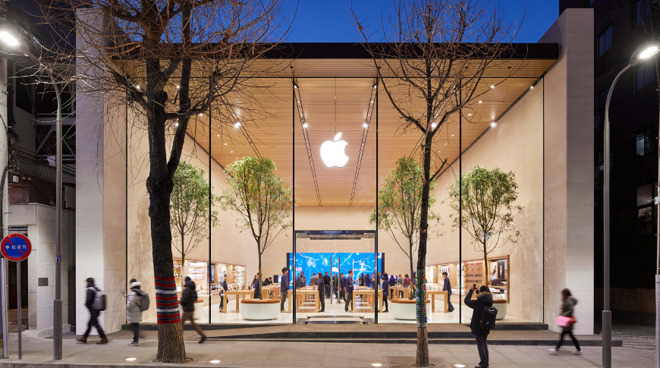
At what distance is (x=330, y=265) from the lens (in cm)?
1886

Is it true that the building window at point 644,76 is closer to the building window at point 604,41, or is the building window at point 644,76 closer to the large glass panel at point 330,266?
the building window at point 604,41

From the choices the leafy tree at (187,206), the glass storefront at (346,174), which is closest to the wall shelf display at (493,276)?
the glass storefront at (346,174)

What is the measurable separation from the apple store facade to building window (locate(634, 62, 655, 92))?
7.03m

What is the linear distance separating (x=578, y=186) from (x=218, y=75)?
10.2m

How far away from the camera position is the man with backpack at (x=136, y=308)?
12781 mm

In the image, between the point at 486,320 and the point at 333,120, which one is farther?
the point at 333,120

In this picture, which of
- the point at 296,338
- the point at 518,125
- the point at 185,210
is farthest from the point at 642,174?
the point at 185,210

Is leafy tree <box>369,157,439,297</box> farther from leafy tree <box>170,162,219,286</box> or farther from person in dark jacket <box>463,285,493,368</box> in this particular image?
person in dark jacket <box>463,285,493,368</box>

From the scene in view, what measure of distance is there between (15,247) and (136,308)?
3.09 meters

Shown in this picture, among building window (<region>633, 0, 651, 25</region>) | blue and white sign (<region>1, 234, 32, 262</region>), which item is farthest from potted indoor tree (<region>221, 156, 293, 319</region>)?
building window (<region>633, 0, 651, 25</region>)

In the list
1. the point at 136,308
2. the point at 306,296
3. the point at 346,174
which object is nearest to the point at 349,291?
the point at 306,296

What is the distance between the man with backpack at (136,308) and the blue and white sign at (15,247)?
2.71 meters

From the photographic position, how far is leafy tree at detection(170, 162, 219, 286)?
18.7 metres

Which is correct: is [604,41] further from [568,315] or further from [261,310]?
[261,310]
